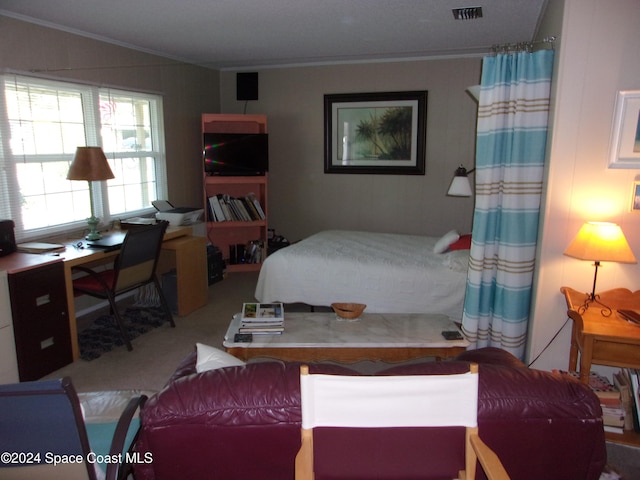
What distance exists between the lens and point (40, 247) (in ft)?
10.9

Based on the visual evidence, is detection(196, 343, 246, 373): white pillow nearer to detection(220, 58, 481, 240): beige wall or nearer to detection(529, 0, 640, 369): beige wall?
detection(529, 0, 640, 369): beige wall

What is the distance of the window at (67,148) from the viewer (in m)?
3.42

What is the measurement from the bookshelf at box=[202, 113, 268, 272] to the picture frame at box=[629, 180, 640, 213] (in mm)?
3687

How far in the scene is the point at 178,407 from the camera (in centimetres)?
138

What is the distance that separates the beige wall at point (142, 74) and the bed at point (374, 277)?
2012 mm

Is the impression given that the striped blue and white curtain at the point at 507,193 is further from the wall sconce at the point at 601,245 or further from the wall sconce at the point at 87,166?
the wall sconce at the point at 87,166

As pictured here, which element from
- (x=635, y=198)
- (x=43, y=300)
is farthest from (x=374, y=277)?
(x=43, y=300)

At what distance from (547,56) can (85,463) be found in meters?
2.76

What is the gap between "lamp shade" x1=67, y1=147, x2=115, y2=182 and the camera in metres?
3.47

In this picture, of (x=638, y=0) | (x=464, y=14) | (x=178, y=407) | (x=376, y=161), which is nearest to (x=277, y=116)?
(x=376, y=161)

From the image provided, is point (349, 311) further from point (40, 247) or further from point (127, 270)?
point (40, 247)

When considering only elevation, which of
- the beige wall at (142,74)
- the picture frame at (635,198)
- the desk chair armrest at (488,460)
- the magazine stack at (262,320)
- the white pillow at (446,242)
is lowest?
the magazine stack at (262,320)

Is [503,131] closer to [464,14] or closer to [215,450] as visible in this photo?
[464,14]

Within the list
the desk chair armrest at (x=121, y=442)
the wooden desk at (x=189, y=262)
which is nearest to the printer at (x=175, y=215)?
the wooden desk at (x=189, y=262)
